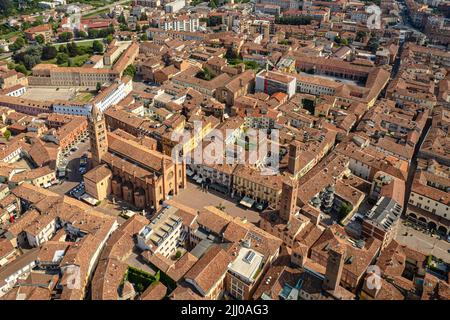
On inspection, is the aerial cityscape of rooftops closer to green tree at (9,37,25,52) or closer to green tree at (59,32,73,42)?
green tree at (9,37,25,52)

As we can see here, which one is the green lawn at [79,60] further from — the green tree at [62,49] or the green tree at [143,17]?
the green tree at [143,17]

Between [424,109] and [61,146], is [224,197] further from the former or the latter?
[424,109]

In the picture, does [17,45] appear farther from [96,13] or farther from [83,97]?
[96,13]

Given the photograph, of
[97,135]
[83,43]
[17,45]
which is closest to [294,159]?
[97,135]

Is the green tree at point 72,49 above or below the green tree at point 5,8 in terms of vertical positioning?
below

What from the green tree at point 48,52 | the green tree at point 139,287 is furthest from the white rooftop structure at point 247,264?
the green tree at point 48,52

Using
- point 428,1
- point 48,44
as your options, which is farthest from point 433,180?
point 428,1
